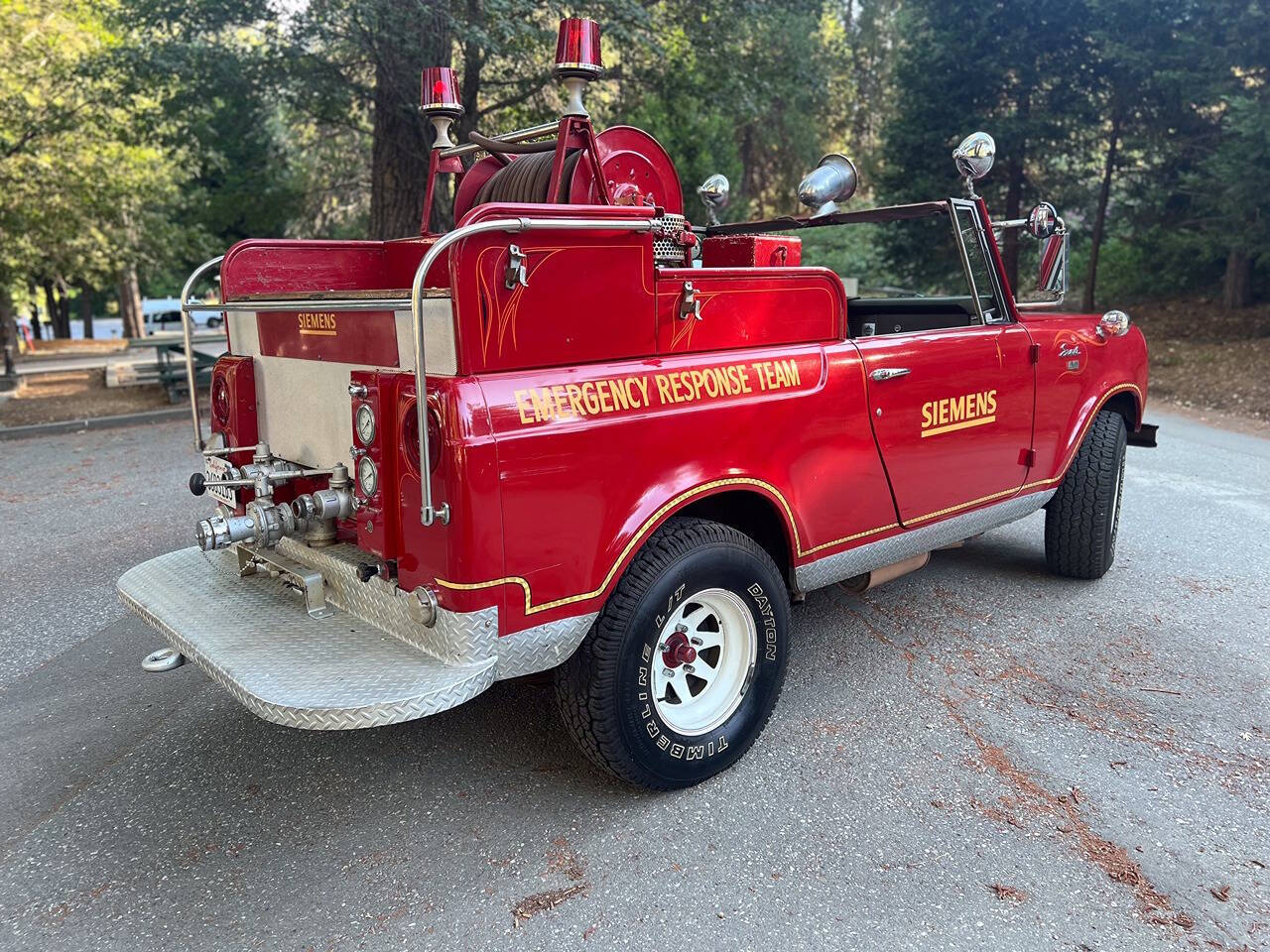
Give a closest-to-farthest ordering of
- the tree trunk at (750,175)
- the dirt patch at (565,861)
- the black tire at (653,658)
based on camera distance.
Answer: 1. the dirt patch at (565,861)
2. the black tire at (653,658)
3. the tree trunk at (750,175)

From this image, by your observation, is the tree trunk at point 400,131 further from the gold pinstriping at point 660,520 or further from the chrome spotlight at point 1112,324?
the gold pinstriping at point 660,520

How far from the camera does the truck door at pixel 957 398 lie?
3467 millimetres

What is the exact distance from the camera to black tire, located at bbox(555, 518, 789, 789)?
2.67m

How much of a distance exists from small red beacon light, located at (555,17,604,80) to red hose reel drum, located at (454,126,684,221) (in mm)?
676

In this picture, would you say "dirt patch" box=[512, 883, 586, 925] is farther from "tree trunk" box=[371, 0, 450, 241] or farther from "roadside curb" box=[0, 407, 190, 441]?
"roadside curb" box=[0, 407, 190, 441]

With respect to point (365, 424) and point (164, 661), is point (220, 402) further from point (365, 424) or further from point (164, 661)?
A: point (365, 424)

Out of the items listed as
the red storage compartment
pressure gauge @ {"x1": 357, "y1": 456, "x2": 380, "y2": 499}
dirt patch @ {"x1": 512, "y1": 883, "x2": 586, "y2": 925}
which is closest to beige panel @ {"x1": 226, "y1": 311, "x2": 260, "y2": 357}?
pressure gauge @ {"x1": 357, "y1": 456, "x2": 380, "y2": 499}

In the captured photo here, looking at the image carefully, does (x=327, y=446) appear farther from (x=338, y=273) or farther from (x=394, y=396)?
(x=338, y=273)

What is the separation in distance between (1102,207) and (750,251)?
14.8 metres

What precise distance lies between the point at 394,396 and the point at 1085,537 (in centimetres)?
363

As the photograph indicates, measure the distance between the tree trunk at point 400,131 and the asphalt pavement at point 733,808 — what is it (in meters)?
6.55

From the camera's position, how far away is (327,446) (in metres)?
3.02

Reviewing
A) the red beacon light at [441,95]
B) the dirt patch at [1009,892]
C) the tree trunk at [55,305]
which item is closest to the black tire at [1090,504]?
the dirt patch at [1009,892]

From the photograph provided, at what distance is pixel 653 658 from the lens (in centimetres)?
279
